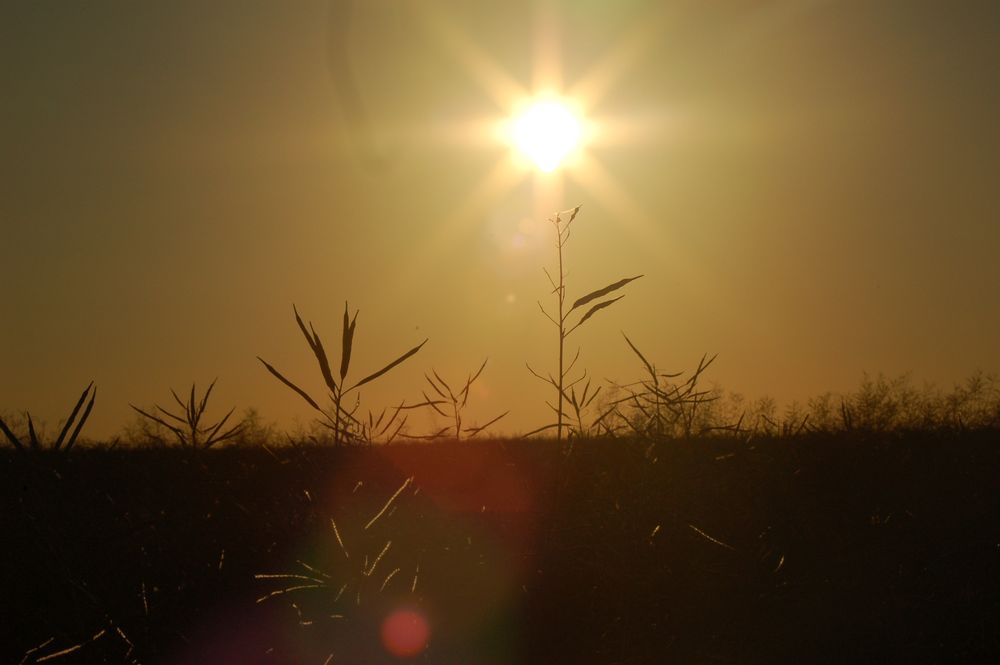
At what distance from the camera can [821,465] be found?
405cm

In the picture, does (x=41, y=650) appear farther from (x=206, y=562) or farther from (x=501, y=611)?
(x=501, y=611)

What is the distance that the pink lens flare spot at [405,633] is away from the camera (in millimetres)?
2281

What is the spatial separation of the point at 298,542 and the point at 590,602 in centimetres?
92

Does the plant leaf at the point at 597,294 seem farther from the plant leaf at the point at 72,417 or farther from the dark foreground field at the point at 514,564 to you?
the plant leaf at the point at 72,417

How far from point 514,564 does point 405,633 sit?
0.58 m

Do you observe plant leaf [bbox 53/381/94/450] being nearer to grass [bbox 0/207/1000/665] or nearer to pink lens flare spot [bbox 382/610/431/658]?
grass [bbox 0/207/1000/665]

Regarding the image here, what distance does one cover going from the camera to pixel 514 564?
2.85 m

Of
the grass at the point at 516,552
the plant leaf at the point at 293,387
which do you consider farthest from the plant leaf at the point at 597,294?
the plant leaf at the point at 293,387

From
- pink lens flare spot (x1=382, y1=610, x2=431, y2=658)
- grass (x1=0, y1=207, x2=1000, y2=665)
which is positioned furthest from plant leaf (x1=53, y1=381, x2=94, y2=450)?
pink lens flare spot (x1=382, y1=610, x2=431, y2=658)

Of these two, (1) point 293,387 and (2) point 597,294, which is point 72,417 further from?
(2) point 597,294

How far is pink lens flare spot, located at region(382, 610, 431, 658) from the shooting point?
89.8 inches

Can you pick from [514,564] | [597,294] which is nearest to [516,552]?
[514,564]

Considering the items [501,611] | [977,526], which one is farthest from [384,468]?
[977,526]

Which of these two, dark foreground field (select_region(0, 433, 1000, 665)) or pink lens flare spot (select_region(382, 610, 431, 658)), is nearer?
pink lens flare spot (select_region(382, 610, 431, 658))
